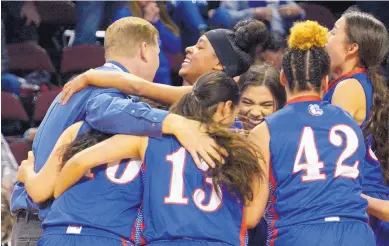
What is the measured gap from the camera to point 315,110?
4156 mm

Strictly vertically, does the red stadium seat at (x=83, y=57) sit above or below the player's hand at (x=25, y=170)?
below

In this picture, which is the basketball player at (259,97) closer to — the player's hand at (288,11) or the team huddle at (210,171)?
the team huddle at (210,171)

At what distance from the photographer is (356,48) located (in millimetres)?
4926

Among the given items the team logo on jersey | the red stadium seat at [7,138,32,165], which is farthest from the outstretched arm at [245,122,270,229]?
the red stadium seat at [7,138,32,165]

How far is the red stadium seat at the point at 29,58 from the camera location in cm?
831

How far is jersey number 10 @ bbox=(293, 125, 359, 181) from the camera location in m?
4.09

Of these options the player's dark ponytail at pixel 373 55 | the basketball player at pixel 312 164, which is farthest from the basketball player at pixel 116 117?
the player's dark ponytail at pixel 373 55

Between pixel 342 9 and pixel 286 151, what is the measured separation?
18.5 ft

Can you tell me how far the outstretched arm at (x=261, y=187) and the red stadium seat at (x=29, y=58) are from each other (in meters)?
4.55

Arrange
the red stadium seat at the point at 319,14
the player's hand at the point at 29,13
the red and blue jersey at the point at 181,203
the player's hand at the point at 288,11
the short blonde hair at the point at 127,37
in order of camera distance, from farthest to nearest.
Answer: the red stadium seat at the point at 319,14 → the player's hand at the point at 29,13 → the player's hand at the point at 288,11 → the short blonde hair at the point at 127,37 → the red and blue jersey at the point at 181,203

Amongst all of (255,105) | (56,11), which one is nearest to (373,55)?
(255,105)

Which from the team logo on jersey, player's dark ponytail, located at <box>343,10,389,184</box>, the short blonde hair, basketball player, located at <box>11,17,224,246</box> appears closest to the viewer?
basketball player, located at <box>11,17,224,246</box>

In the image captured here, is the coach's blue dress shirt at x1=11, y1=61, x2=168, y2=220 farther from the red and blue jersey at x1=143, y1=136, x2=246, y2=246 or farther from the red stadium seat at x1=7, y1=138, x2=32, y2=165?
the red stadium seat at x1=7, y1=138, x2=32, y2=165

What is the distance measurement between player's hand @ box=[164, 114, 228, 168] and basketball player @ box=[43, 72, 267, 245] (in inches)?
1.3
